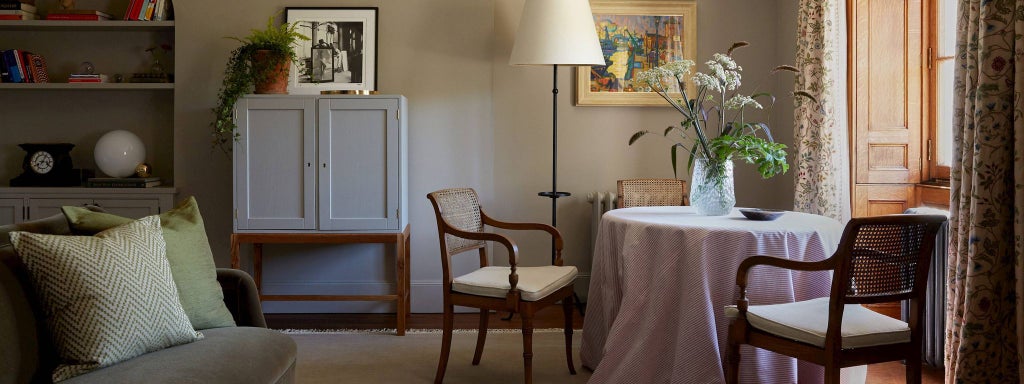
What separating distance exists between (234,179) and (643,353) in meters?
2.44

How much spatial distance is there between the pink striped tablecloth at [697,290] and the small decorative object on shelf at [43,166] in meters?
3.36

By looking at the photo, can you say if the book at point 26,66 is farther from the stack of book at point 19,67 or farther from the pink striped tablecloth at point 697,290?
the pink striped tablecloth at point 697,290

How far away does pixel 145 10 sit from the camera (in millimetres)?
4762

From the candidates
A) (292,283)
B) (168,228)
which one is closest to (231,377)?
(168,228)

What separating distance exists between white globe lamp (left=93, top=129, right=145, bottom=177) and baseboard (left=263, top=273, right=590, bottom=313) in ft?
3.32

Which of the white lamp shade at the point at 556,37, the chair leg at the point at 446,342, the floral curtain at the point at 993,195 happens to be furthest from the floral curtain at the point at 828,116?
the chair leg at the point at 446,342

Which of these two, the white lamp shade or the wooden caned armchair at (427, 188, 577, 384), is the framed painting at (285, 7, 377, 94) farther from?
the wooden caned armchair at (427, 188, 577, 384)

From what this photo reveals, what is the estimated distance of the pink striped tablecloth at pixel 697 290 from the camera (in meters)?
2.87

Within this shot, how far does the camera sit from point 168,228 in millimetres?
2582

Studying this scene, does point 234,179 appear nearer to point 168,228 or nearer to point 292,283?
point 292,283

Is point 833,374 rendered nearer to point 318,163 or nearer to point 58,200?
point 318,163

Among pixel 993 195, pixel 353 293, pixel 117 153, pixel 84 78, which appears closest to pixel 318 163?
pixel 353 293

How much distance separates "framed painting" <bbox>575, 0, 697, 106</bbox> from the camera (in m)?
5.00

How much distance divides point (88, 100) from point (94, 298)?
3304mm
